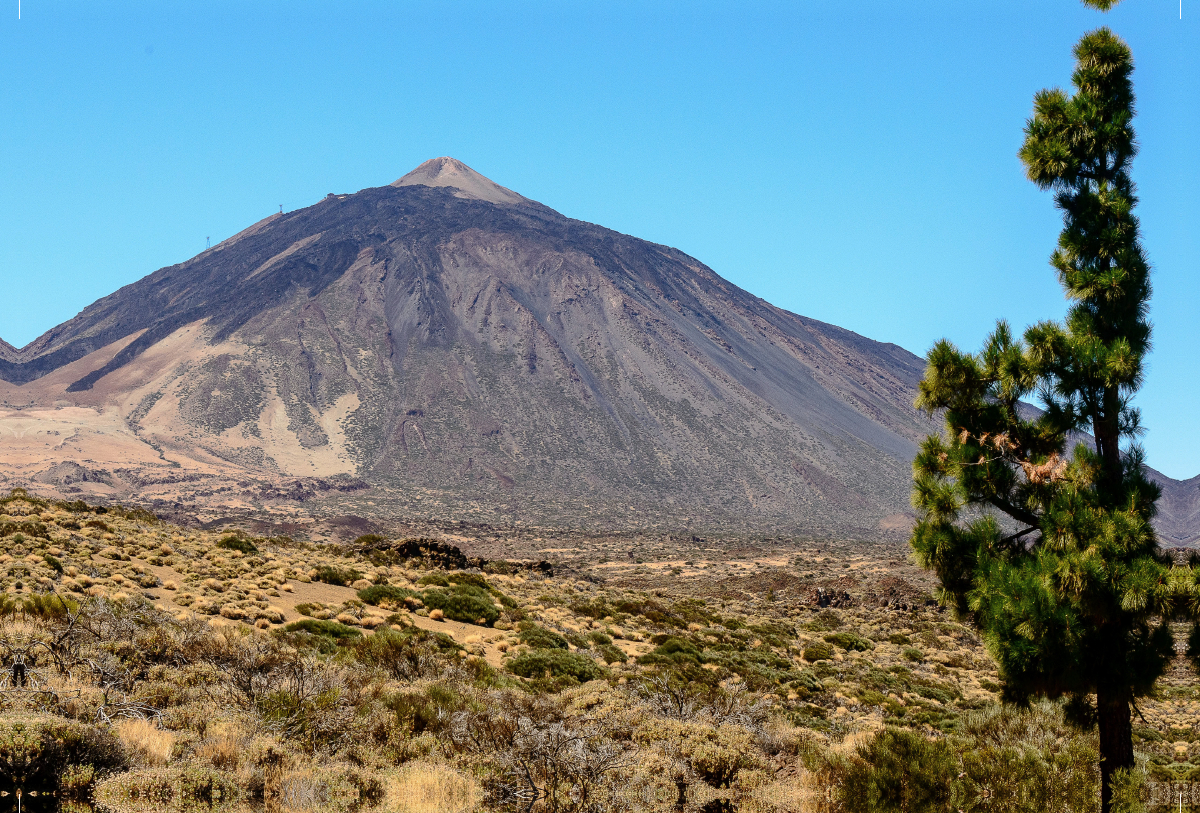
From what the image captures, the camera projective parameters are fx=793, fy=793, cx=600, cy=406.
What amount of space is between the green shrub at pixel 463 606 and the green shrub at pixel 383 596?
586mm

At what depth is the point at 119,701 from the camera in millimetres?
7207

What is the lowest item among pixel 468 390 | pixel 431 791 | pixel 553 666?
pixel 553 666

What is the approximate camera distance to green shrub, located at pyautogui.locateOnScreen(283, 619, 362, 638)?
14.2 meters

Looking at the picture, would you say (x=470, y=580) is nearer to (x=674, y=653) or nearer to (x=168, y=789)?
(x=674, y=653)

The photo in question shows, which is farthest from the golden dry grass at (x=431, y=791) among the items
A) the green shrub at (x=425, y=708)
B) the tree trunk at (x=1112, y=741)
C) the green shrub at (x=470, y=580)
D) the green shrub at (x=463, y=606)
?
the green shrub at (x=470, y=580)

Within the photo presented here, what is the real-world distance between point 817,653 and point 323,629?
1397cm

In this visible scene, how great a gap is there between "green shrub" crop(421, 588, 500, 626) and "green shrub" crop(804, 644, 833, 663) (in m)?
8.87

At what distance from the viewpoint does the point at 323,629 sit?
14.5m

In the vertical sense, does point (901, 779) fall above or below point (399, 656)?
above

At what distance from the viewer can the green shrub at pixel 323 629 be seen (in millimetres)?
14181

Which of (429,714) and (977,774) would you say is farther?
(429,714)

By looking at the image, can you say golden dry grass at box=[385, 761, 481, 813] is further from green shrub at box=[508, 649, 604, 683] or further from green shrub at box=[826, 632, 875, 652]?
green shrub at box=[826, 632, 875, 652]

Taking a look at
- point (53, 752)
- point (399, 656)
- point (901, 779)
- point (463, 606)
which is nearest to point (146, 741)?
point (53, 752)

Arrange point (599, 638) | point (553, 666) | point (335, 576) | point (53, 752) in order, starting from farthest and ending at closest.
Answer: point (335, 576) < point (599, 638) < point (553, 666) < point (53, 752)
